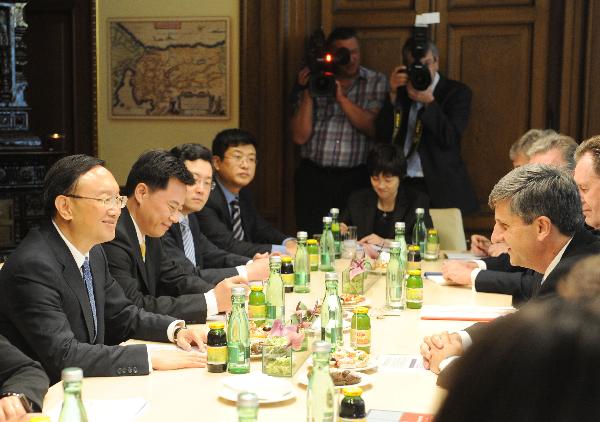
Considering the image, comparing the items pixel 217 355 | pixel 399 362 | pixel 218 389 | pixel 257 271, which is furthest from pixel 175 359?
pixel 257 271

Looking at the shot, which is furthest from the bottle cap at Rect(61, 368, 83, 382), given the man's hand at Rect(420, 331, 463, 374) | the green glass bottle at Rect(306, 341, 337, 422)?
the man's hand at Rect(420, 331, 463, 374)

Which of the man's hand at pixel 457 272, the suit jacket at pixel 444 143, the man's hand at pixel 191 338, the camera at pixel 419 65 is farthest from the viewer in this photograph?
the suit jacket at pixel 444 143

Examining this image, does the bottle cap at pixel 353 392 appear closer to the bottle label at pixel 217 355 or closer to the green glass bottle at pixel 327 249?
the bottle label at pixel 217 355

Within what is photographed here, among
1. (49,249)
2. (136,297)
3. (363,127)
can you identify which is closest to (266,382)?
(49,249)

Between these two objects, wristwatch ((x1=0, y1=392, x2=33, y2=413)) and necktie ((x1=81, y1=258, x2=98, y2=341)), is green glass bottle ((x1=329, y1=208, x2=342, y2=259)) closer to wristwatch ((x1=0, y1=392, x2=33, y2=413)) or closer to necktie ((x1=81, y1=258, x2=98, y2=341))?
necktie ((x1=81, y1=258, x2=98, y2=341))

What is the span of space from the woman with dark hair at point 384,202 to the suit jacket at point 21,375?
2889 mm

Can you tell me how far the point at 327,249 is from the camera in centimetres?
431

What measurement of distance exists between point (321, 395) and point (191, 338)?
3.07 ft

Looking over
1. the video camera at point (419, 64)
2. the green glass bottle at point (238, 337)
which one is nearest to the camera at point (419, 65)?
the video camera at point (419, 64)

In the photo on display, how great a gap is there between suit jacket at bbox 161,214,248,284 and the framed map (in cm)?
197

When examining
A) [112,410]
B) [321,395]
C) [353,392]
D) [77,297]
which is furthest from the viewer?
[77,297]

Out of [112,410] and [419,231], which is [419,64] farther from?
[112,410]

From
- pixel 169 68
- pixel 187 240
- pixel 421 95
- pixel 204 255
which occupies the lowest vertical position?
pixel 204 255

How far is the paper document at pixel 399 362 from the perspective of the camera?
2.54 meters
